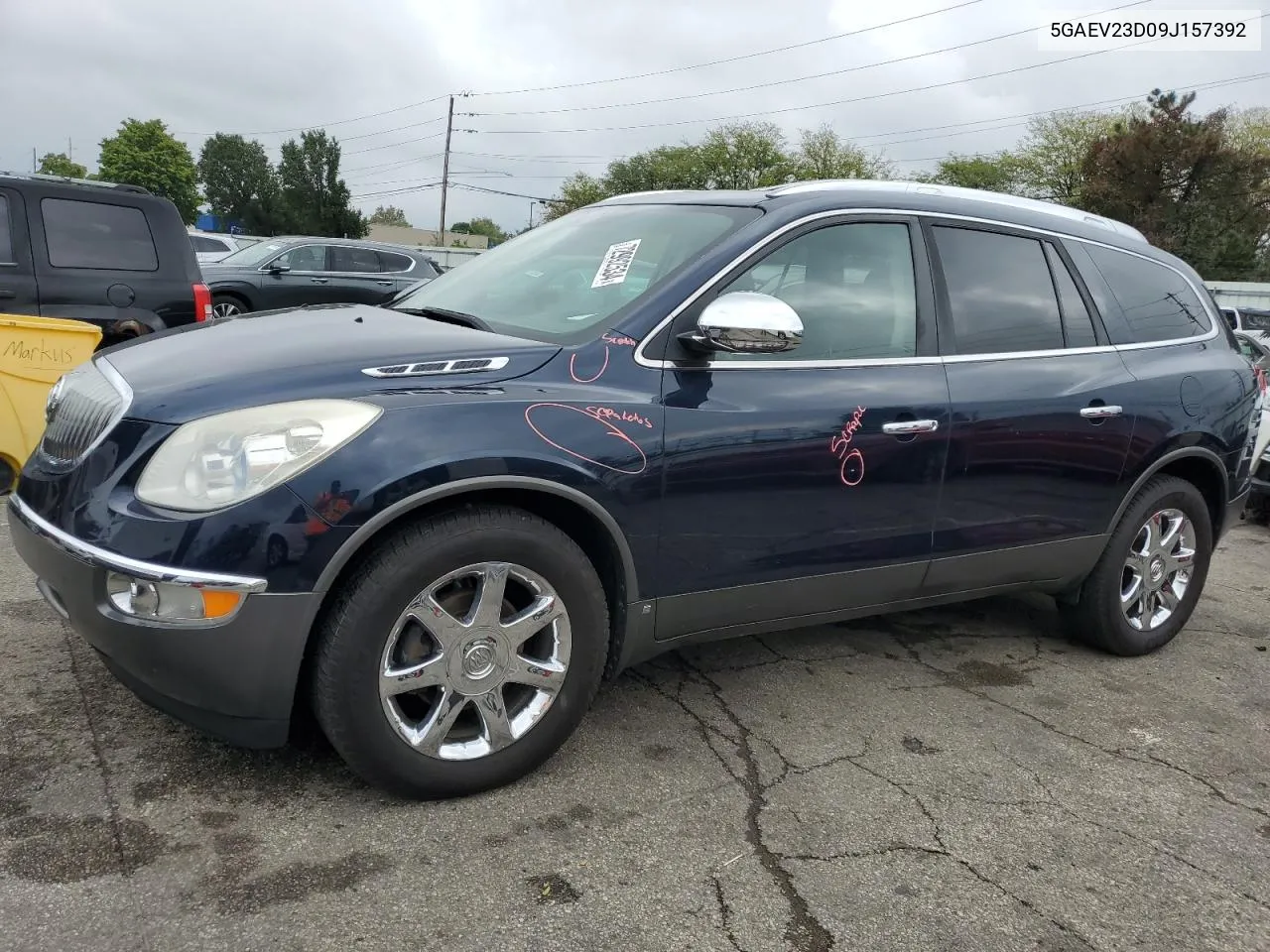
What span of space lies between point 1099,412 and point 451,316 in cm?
244

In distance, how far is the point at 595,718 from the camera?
131 inches

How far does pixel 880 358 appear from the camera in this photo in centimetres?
338

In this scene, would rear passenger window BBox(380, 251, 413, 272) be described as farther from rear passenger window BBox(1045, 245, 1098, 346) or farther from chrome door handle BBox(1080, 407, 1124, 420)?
chrome door handle BBox(1080, 407, 1124, 420)

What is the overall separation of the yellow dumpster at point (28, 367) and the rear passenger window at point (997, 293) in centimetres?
450

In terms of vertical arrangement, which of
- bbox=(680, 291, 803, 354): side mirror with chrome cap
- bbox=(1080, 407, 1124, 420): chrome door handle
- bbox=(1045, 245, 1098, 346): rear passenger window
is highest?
bbox=(1045, 245, 1098, 346): rear passenger window

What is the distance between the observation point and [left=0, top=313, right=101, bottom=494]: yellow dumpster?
5.31 m

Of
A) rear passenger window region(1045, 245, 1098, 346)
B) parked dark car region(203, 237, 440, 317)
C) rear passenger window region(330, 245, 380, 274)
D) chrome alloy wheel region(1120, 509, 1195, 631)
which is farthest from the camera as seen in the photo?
rear passenger window region(330, 245, 380, 274)

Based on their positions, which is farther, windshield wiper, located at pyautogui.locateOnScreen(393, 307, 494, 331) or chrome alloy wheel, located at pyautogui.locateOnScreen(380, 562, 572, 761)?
windshield wiper, located at pyautogui.locateOnScreen(393, 307, 494, 331)

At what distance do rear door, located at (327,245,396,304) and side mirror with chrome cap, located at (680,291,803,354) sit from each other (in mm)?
12419

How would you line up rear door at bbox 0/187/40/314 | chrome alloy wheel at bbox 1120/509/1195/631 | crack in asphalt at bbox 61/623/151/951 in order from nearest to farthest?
1. crack in asphalt at bbox 61/623/151/951
2. chrome alloy wheel at bbox 1120/509/1195/631
3. rear door at bbox 0/187/40/314

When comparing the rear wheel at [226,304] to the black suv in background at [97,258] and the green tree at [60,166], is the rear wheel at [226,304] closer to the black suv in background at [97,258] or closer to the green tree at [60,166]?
the black suv in background at [97,258]

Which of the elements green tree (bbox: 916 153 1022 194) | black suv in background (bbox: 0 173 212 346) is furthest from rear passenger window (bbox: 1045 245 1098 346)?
green tree (bbox: 916 153 1022 194)

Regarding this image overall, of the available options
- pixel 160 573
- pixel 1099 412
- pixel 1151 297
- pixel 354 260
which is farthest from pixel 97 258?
pixel 354 260

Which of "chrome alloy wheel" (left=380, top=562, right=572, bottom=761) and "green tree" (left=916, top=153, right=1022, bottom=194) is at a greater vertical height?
"green tree" (left=916, top=153, right=1022, bottom=194)
